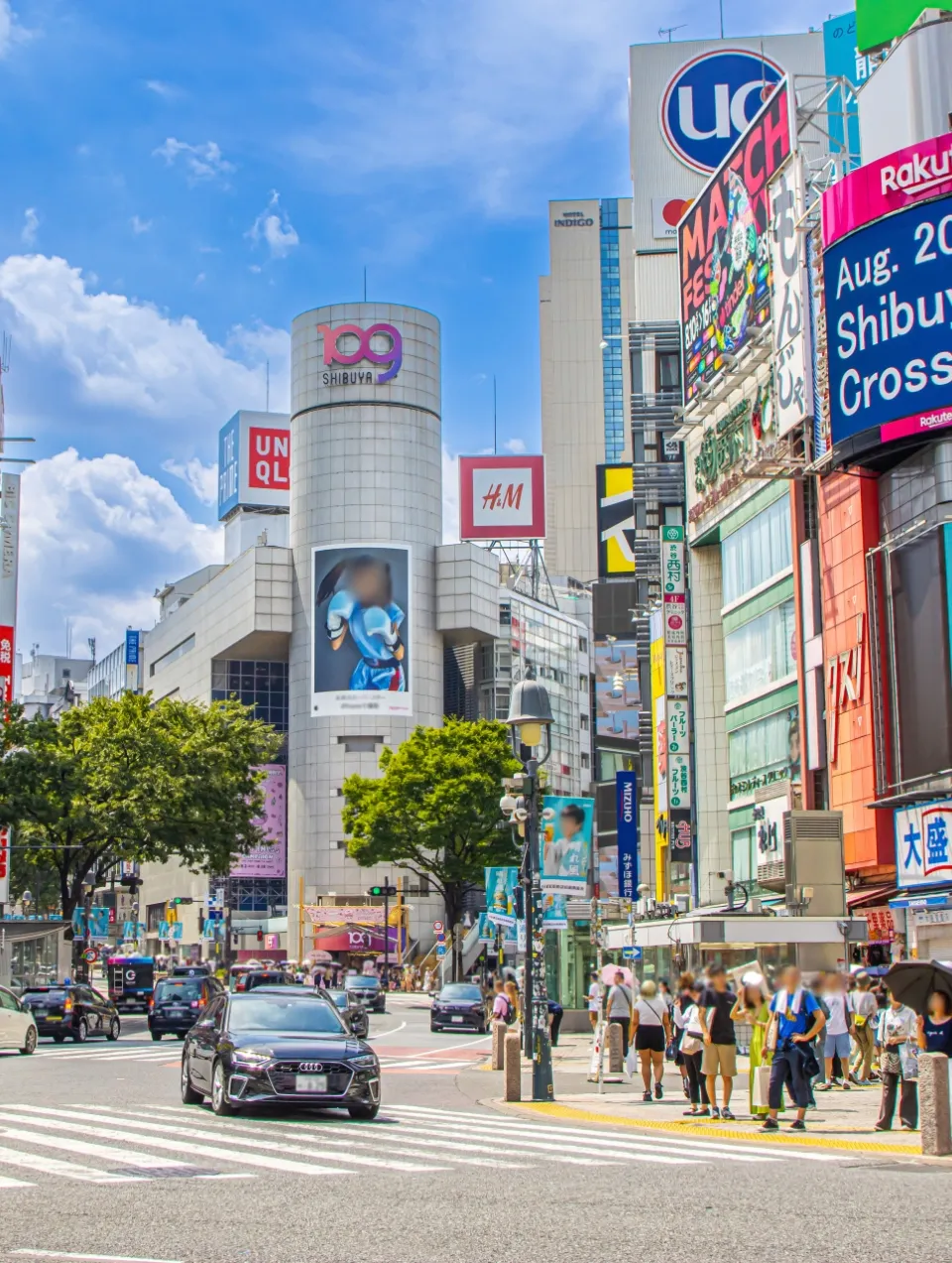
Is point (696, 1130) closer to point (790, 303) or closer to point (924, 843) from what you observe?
point (924, 843)

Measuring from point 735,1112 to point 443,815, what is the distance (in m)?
57.3

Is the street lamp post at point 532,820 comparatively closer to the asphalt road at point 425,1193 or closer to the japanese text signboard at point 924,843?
the asphalt road at point 425,1193

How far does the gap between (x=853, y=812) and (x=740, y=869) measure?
40.8 feet

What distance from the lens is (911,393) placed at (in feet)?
119

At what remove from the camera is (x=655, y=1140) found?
57.6 feet

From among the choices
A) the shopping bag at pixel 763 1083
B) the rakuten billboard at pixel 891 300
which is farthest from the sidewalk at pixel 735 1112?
the rakuten billboard at pixel 891 300

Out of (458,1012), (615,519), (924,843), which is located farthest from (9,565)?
(924,843)

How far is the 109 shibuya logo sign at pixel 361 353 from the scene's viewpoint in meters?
112

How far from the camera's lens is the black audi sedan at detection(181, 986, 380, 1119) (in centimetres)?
1822

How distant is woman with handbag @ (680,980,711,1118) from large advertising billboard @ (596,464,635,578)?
72593 millimetres

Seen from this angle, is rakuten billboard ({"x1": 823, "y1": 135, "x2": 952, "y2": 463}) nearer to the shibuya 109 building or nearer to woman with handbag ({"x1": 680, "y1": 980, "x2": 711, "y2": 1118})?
woman with handbag ({"x1": 680, "y1": 980, "x2": 711, "y2": 1118})

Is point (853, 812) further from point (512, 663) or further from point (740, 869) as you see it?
point (512, 663)

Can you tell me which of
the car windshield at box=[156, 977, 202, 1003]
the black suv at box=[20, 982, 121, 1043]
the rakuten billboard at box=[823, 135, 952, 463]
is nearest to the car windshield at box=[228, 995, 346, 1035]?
the black suv at box=[20, 982, 121, 1043]

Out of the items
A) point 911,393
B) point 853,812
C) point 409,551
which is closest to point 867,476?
point 911,393
